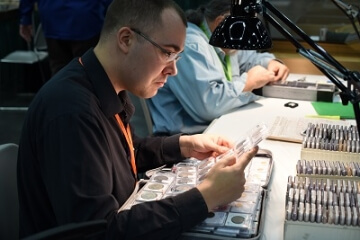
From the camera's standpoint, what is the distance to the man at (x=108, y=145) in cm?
109

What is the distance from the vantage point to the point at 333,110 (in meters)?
2.24

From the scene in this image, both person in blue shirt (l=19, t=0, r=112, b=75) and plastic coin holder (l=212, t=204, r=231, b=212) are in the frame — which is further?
person in blue shirt (l=19, t=0, r=112, b=75)

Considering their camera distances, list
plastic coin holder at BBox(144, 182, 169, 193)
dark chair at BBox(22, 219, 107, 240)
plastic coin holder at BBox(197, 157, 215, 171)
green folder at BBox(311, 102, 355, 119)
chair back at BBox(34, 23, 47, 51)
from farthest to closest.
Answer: chair back at BBox(34, 23, 47, 51) → green folder at BBox(311, 102, 355, 119) → plastic coin holder at BBox(197, 157, 215, 171) → plastic coin holder at BBox(144, 182, 169, 193) → dark chair at BBox(22, 219, 107, 240)

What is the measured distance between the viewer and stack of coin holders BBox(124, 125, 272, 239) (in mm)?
1118

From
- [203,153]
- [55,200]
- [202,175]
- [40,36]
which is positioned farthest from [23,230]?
[40,36]

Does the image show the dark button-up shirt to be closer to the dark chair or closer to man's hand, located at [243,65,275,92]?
the dark chair

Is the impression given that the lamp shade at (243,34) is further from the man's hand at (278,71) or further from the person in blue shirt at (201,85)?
the man's hand at (278,71)

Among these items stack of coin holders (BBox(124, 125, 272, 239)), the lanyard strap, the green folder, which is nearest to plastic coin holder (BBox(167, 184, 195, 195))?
stack of coin holders (BBox(124, 125, 272, 239))

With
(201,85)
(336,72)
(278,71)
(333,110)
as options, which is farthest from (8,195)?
(278,71)

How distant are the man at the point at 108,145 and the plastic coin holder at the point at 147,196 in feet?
0.16

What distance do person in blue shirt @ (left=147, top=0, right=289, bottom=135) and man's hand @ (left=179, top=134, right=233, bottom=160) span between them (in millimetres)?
570

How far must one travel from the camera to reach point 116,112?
128cm

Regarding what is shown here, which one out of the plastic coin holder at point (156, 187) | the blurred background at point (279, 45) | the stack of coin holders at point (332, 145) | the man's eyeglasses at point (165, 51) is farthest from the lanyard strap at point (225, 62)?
the plastic coin holder at point (156, 187)

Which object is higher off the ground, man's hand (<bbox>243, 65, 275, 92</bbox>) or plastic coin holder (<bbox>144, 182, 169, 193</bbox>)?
plastic coin holder (<bbox>144, 182, 169, 193</bbox>)
